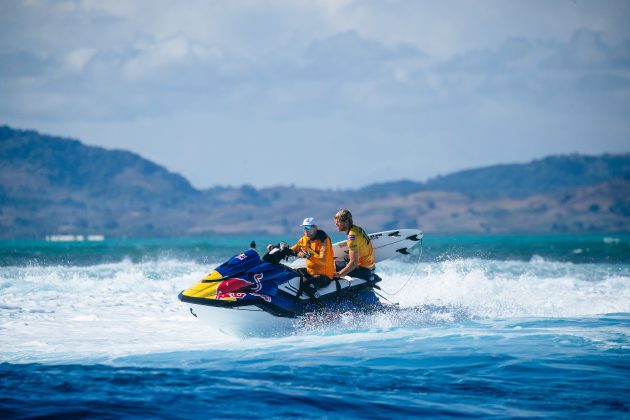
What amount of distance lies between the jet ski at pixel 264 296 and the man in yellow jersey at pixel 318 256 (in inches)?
7.1

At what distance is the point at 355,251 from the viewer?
1326cm

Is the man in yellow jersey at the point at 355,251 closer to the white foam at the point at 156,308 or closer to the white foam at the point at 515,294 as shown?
the white foam at the point at 156,308

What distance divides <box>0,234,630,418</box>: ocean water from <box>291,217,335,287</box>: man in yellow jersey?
0.70 metres

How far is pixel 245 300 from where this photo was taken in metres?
11.7

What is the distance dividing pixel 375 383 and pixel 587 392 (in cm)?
242

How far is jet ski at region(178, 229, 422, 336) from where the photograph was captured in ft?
38.2

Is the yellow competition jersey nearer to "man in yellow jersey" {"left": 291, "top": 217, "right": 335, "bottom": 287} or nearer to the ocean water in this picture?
"man in yellow jersey" {"left": 291, "top": 217, "right": 335, "bottom": 287}

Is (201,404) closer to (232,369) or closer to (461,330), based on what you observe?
(232,369)

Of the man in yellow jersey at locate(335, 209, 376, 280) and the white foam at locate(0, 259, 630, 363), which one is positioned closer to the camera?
the white foam at locate(0, 259, 630, 363)

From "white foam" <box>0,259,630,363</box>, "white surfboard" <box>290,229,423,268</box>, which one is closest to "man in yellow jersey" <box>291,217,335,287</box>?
"white foam" <box>0,259,630,363</box>

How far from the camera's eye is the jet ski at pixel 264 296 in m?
11.7

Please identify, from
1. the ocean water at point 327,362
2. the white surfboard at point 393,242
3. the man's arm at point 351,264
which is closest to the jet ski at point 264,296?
the man's arm at point 351,264

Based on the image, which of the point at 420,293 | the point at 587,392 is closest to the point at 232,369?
the point at 587,392

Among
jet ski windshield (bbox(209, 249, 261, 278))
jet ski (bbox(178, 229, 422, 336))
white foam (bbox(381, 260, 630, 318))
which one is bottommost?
white foam (bbox(381, 260, 630, 318))
